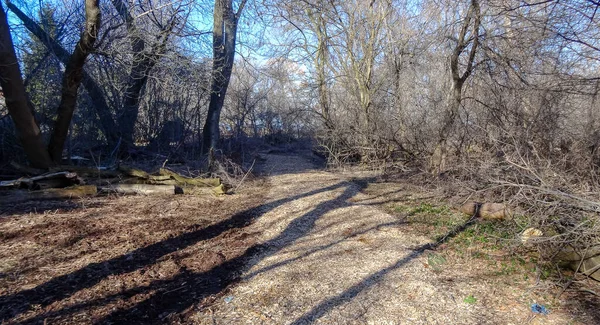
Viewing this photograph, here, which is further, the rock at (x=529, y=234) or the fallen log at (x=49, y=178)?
the fallen log at (x=49, y=178)

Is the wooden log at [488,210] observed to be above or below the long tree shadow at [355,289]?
above

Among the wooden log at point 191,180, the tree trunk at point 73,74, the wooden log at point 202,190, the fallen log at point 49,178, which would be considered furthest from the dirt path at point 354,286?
the tree trunk at point 73,74

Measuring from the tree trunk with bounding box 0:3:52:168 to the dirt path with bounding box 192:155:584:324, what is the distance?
4942mm

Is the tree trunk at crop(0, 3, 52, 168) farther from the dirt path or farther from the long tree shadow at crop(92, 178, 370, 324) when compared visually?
the long tree shadow at crop(92, 178, 370, 324)

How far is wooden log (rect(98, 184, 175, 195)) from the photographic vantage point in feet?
24.2

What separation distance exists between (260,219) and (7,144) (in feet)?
21.3

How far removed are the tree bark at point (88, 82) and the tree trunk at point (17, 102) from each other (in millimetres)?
979

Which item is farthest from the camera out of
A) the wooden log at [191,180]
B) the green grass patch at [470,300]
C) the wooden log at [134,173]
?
the wooden log at [191,180]

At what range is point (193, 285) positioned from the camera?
412 cm

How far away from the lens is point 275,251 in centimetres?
523

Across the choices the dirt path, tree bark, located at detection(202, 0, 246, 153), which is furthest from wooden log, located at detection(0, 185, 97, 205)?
tree bark, located at detection(202, 0, 246, 153)

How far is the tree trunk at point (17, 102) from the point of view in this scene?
6949 millimetres

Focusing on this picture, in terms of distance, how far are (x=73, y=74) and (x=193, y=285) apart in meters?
5.59

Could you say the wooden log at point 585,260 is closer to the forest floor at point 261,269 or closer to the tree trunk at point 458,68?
the forest floor at point 261,269
